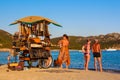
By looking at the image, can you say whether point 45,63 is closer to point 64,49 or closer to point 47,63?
point 47,63

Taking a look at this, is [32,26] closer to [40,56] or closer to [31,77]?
[40,56]

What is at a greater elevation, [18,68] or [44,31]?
[44,31]

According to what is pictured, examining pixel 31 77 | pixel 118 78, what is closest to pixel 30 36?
pixel 31 77

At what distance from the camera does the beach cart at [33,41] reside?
2717 cm

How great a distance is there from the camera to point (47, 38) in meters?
28.8

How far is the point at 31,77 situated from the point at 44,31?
8.67m

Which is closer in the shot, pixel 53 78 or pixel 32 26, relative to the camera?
pixel 53 78

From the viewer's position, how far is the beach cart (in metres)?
27.2

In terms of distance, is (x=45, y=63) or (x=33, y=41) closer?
(x=33, y=41)

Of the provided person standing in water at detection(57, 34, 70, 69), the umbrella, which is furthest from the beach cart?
person standing in water at detection(57, 34, 70, 69)

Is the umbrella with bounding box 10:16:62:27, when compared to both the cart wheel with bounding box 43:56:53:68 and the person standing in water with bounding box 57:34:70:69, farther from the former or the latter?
the cart wheel with bounding box 43:56:53:68

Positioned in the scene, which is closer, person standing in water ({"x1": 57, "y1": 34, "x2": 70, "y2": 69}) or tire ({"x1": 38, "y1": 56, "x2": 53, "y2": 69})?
person standing in water ({"x1": 57, "y1": 34, "x2": 70, "y2": 69})

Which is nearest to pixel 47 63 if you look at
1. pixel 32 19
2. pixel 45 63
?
pixel 45 63

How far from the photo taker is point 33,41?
2712cm
